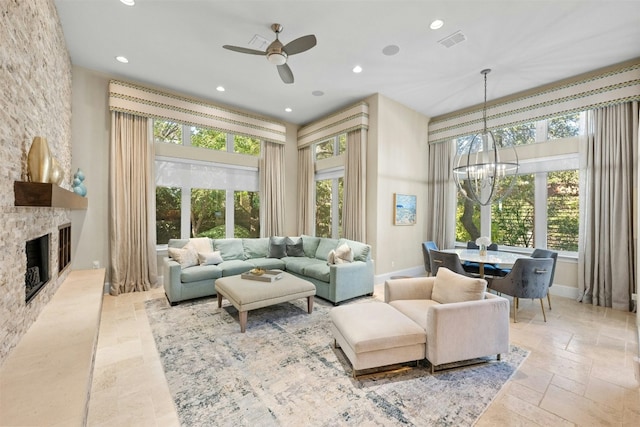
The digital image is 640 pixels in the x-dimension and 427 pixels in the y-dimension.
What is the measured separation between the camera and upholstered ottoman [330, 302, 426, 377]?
2154 millimetres

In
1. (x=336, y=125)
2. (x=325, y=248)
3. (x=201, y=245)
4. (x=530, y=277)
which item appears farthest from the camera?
(x=336, y=125)

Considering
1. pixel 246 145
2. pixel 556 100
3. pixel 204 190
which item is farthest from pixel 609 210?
pixel 204 190

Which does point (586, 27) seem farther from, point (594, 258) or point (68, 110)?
point (68, 110)

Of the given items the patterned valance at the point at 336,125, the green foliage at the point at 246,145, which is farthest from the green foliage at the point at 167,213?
the patterned valance at the point at 336,125

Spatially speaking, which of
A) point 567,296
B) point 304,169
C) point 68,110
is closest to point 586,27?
point 567,296

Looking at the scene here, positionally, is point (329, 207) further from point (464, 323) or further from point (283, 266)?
point (464, 323)

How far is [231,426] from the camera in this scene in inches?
68.0

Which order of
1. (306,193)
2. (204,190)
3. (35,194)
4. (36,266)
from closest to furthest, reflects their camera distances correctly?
(35,194)
(36,266)
(204,190)
(306,193)

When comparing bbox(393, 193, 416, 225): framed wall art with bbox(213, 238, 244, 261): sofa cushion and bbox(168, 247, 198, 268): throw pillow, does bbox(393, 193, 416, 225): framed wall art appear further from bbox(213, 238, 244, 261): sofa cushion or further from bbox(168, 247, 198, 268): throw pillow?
bbox(168, 247, 198, 268): throw pillow

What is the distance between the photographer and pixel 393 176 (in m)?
5.38

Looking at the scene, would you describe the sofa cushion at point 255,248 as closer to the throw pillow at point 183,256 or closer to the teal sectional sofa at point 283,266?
the teal sectional sofa at point 283,266

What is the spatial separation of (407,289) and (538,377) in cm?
123

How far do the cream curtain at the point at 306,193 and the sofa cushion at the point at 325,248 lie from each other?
1345 mm

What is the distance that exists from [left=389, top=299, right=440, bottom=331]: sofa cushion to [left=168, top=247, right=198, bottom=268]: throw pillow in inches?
120
